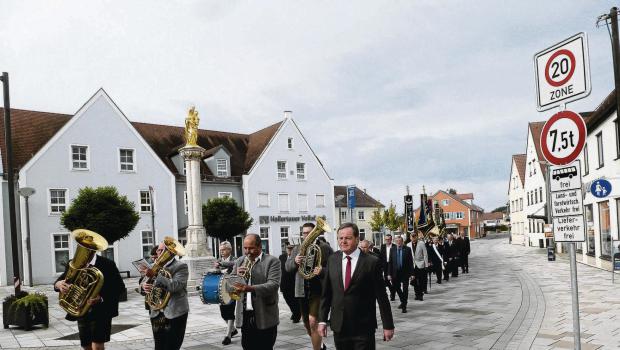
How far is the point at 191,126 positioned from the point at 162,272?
1527 centimetres

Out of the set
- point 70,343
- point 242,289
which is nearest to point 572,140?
point 242,289

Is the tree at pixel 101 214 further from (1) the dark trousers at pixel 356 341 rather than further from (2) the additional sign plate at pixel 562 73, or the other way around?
(2) the additional sign plate at pixel 562 73

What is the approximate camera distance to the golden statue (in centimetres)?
2034

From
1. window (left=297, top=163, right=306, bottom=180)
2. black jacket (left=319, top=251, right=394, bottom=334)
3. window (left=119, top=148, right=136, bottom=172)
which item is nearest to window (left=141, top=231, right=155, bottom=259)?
window (left=119, top=148, right=136, bottom=172)

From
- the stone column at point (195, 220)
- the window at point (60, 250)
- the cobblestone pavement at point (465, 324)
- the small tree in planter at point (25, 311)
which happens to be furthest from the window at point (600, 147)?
the window at point (60, 250)

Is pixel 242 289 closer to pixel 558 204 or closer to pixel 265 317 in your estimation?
pixel 265 317

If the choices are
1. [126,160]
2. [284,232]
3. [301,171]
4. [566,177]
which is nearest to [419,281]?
[566,177]

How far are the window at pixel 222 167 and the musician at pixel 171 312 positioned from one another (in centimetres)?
3200

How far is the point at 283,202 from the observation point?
1585 inches

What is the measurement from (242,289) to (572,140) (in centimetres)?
369

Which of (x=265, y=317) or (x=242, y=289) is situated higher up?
(x=242, y=289)

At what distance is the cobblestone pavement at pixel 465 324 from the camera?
8.28 metres

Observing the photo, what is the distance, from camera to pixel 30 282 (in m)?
Result: 25.8

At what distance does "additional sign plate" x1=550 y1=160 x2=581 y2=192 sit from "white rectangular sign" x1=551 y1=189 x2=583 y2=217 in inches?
2.0
